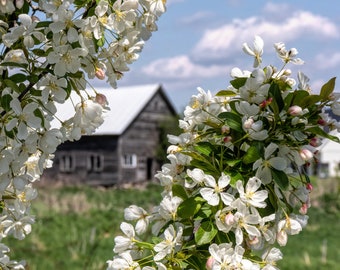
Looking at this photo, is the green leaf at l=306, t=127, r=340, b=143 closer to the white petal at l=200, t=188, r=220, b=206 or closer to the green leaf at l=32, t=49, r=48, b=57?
the white petal at l=200, t=188, r=220, b=206

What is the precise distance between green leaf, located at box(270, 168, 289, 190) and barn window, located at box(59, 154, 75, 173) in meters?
24.5

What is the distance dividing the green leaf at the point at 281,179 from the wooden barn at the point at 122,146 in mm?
22258

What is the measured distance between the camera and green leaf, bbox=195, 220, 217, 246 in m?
1.94

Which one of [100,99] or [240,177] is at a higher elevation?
[100,99]

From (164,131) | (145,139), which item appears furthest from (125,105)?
(164,131)

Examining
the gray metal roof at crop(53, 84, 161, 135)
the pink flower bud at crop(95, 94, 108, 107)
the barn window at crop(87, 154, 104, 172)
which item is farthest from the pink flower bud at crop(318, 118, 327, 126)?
the barn window at crop(87, 154, 104, 172)

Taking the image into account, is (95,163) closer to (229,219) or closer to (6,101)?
(6,101)

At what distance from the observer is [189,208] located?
6.58 ft

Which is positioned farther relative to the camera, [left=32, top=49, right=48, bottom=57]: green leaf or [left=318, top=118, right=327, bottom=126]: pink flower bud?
[left=318, top=118, right=327, bottom=126]: pink flower bud

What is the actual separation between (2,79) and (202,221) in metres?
0.80

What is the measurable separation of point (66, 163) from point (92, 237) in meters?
19.1

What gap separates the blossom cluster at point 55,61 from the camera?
189 cm

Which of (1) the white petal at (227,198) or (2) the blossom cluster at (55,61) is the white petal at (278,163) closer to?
(1) the white petal at (227,198)

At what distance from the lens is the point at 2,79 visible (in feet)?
6.66
